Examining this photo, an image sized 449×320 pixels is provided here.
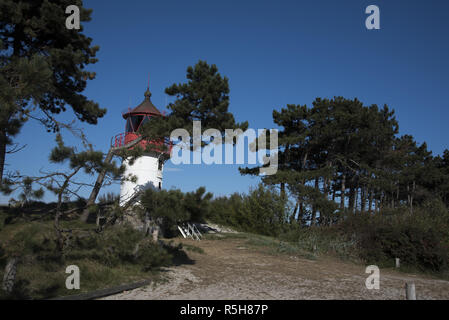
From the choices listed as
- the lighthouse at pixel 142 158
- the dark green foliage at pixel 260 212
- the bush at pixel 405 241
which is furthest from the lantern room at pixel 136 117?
the bush at pixel 405 241

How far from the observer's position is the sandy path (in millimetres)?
6137

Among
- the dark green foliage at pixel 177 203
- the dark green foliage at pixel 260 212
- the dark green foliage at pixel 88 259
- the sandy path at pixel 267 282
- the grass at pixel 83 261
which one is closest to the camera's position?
the grass at pixel 83 261

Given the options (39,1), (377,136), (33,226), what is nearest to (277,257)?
(33,226)

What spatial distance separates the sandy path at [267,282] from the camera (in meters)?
6.14

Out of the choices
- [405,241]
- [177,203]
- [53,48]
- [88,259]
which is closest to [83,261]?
[88,259]

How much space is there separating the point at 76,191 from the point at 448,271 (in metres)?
12.4

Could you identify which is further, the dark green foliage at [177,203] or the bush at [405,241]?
the bush at [405,241]

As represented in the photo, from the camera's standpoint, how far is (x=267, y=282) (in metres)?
7.29

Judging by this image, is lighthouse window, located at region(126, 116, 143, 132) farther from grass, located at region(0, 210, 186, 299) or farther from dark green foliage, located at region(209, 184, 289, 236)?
grass, located at region(0, 210, 186, 299)

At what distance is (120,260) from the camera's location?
7.58 metres

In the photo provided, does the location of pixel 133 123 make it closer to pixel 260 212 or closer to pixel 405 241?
pixel 260 212

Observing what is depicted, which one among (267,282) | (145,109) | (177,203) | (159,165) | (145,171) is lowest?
(267,282)

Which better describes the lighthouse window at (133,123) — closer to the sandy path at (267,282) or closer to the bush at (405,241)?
the sandy path at (267,282)
